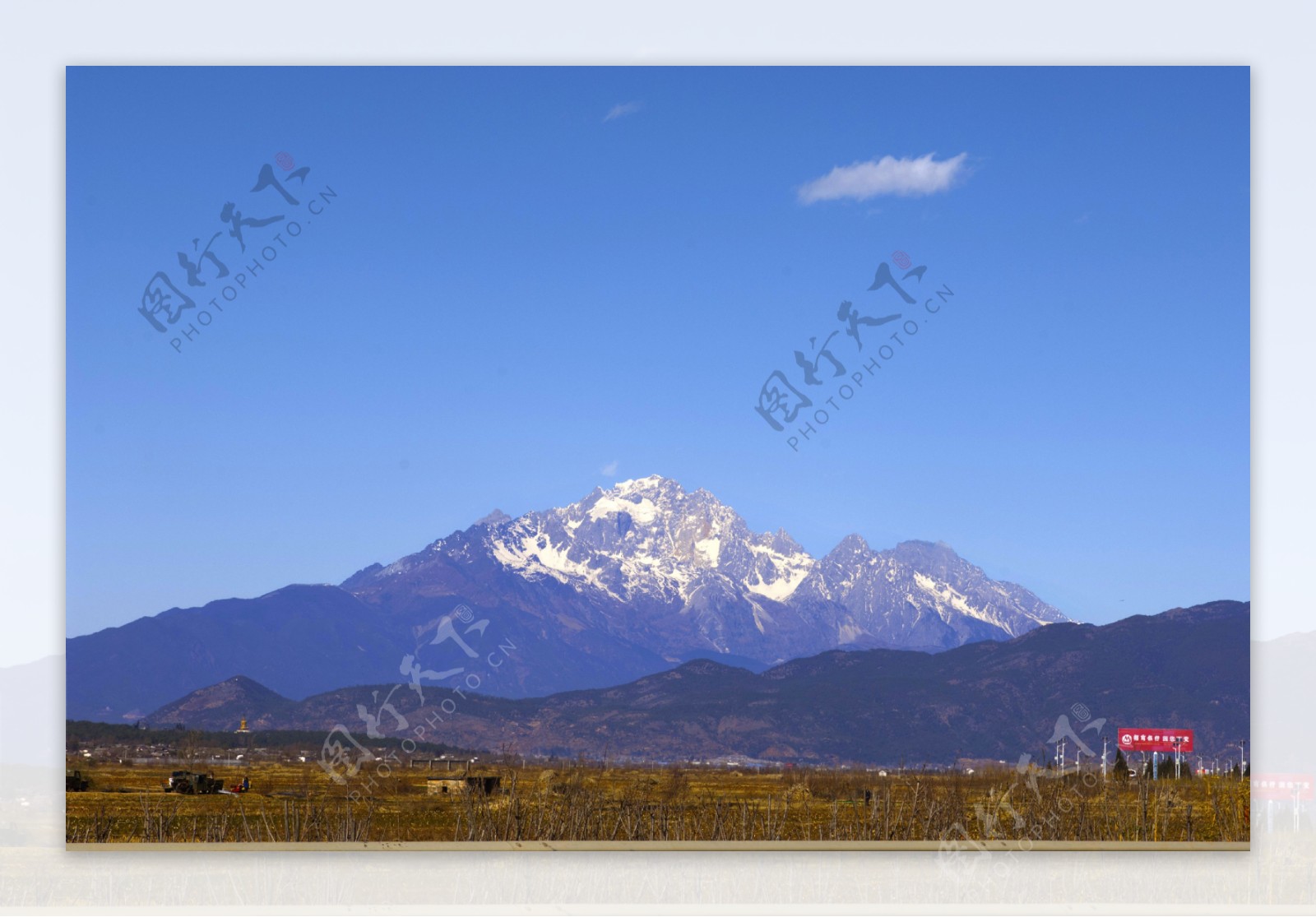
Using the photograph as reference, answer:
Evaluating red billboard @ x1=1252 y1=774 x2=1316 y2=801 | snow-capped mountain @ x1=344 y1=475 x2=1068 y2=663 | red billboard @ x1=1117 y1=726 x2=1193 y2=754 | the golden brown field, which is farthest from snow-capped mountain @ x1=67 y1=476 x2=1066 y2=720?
red billboard @ x1=1252 y1=774 x2=1316 y2=801

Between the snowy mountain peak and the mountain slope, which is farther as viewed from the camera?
the snowy mountain peak

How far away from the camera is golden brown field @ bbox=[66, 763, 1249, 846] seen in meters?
12.2

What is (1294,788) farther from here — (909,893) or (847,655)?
(847,655)

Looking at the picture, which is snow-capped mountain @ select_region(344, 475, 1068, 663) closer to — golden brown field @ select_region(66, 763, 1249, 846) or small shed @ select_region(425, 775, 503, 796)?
small shed @ select_region(425, 775, 503, 796)

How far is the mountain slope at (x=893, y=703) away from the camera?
14.9 m

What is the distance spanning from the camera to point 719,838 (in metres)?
12.6

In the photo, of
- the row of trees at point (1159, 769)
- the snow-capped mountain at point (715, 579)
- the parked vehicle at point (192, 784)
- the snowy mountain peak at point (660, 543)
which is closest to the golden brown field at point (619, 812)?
the parked vehicle at point (192, 784)

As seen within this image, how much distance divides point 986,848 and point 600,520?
9242 mm

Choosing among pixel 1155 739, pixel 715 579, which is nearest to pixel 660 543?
pixel 715 579

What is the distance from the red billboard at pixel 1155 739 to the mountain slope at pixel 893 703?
139 mm

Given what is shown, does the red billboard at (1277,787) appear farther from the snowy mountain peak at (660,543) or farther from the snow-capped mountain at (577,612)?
the snowy mountain peak at (660,543)

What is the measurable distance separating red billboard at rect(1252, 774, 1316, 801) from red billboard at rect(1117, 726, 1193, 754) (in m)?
1.78

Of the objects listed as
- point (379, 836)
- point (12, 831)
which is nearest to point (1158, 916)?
point (379, 836)

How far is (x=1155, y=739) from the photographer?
14602mm
